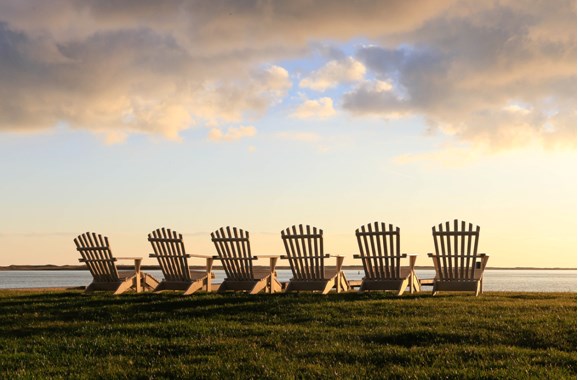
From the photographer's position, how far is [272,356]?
9.33 m

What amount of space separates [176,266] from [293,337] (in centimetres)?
714

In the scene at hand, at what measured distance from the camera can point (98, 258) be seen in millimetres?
17750

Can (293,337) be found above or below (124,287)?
below

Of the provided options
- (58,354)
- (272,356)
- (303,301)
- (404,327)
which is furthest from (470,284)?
(58,354)

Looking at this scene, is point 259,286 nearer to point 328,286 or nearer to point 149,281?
point 328,286

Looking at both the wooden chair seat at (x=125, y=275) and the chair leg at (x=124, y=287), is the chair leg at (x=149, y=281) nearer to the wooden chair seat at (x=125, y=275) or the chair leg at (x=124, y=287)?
the wooden chair seat at (x=125, y=275)

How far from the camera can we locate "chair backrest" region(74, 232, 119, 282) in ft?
57.5

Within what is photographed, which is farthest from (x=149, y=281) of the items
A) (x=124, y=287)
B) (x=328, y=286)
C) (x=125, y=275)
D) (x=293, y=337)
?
(x=293, y=337)

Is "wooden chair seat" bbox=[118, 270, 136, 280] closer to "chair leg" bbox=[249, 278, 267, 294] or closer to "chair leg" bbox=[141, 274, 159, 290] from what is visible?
"chair leg" bbox=[141, 274, 159, 290]

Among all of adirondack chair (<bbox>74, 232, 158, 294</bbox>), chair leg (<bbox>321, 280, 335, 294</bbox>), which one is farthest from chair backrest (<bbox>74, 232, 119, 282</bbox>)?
chair leg (<bbox>321, 280, 335, 294</bbox>)

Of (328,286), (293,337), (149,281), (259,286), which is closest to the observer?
(293,337)

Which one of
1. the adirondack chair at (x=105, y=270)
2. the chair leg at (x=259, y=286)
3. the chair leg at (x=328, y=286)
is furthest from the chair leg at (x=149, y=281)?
the chair leg at (x=328, y=286)

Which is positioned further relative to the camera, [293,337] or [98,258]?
[98,258]

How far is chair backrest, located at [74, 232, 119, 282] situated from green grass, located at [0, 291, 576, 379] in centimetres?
216
